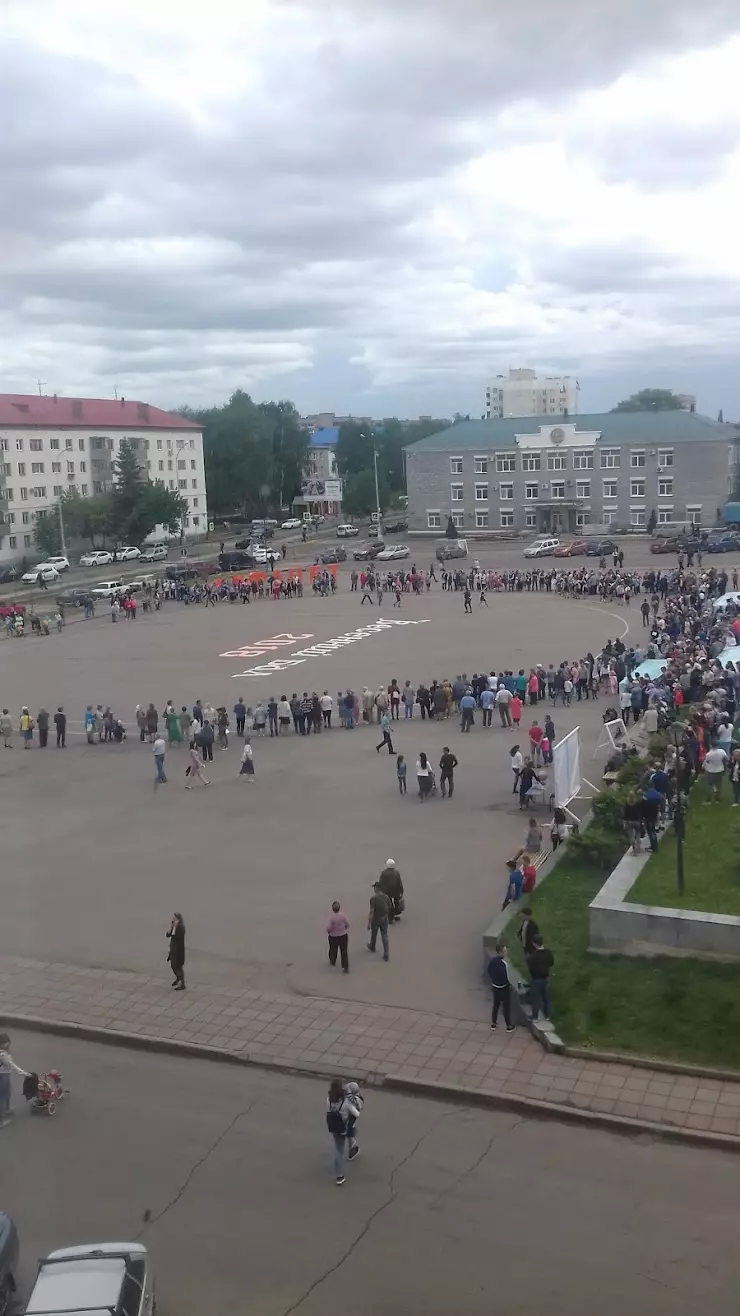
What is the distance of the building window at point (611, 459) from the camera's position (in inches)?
2955

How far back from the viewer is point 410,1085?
9781 mm

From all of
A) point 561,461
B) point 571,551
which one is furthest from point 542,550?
point 561,461

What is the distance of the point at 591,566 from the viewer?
58344 mm

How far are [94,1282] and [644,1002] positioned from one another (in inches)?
245

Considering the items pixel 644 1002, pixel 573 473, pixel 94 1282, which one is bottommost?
pixel 644 1002

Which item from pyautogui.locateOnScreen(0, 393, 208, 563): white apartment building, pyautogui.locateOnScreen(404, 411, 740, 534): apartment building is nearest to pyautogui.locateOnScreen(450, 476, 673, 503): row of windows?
pyautogui.locateOnScreen(404, 411, 740, 534): apartment building

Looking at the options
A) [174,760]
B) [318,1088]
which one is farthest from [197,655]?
[318,1088]

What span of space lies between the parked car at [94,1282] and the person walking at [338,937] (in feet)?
17.3

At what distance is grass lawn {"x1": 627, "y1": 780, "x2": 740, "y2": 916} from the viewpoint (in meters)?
12.0

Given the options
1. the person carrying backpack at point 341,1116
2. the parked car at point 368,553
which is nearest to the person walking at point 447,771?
the person carrying backpack at point 341,1116

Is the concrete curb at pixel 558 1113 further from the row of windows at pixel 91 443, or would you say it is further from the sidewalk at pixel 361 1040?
the row of windows at pixel 91 443

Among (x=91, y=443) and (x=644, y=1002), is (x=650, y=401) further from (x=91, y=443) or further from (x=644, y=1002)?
(x=644, y=1002)

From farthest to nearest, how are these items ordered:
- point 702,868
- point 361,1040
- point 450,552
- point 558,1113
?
point 450,552 < point 702,868 < point 361,1040 < point 558,1113

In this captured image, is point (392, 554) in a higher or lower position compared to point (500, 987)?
higher
